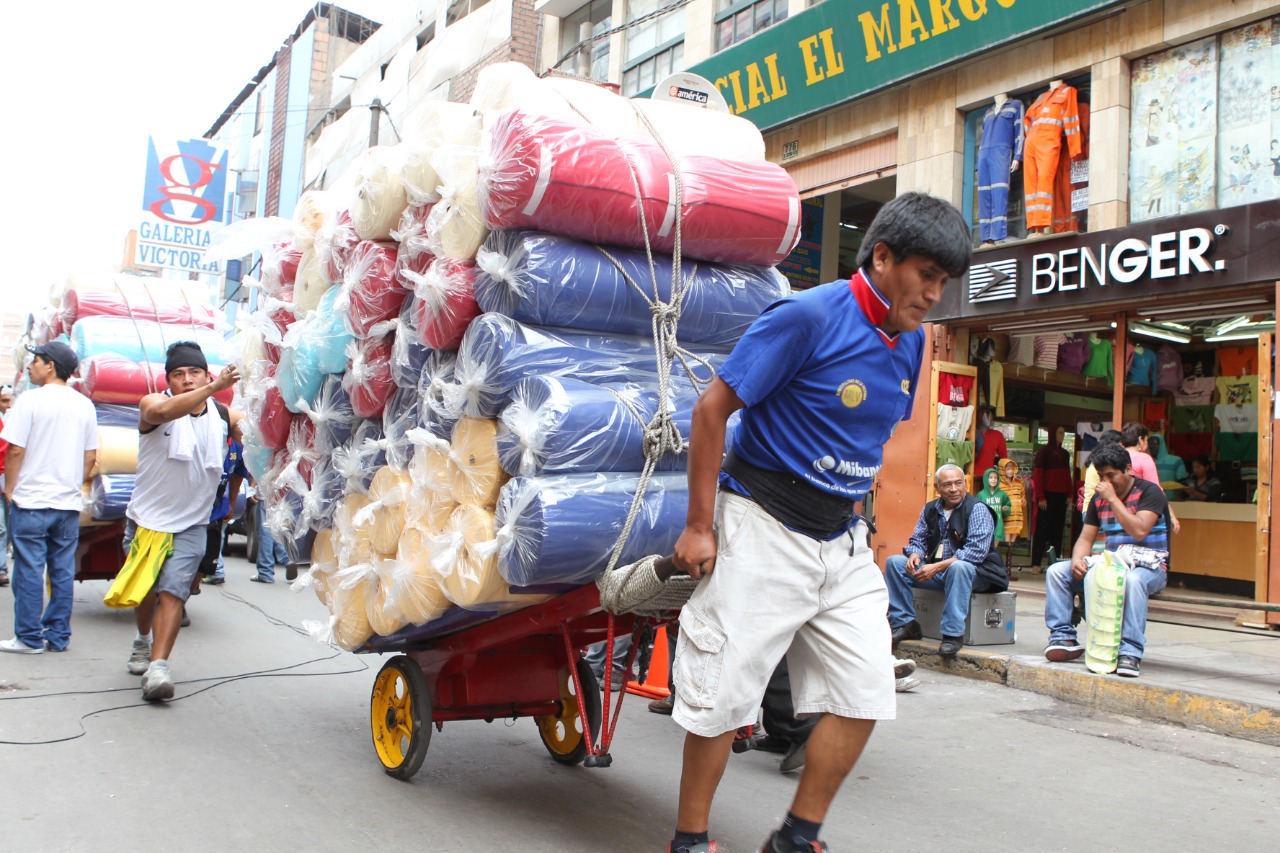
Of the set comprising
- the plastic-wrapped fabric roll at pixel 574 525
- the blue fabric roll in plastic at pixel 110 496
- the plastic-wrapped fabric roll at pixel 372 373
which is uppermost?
the plastic-wrapped fabric roll at pixel 372 373

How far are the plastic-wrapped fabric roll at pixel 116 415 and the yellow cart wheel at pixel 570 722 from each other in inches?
185

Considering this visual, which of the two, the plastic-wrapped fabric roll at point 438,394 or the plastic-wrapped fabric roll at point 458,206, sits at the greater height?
the plastic-wrapped fabric roll at point 458,206

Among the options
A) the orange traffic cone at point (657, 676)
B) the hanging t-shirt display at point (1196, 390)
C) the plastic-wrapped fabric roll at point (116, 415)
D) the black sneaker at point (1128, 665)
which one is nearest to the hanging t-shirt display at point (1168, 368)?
the hanging t-shirt display at point (1196, 390)

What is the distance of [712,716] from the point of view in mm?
2727

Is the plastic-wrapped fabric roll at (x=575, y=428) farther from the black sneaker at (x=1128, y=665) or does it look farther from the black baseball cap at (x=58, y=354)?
the black baseball cap at (x=58, y=354)

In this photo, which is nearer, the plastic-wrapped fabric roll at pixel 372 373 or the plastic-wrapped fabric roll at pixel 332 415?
the plastic-wrapped fabric roll at pixel 372 373

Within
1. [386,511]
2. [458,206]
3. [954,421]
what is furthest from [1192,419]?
[458,206]

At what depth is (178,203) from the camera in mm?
25062

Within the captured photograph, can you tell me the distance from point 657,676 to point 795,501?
11.5 ft

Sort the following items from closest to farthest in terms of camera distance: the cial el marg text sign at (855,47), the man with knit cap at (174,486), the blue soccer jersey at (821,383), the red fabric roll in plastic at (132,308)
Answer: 1. the blue soccer jersey at (821,383)
2. the man with knit cap at (174,486)
3. the red fabric roll in plastic at (132,308)
4. the cial el marg text sign at (855,47)

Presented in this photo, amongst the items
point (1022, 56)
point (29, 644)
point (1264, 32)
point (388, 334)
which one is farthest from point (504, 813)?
point (1022, 56)

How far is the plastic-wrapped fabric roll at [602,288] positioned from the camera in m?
3.42

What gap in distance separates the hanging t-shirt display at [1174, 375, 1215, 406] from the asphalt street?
627 centimetres

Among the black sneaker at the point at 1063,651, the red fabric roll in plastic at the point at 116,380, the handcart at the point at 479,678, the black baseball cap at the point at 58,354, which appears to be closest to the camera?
the handcart at the point at 479,678
